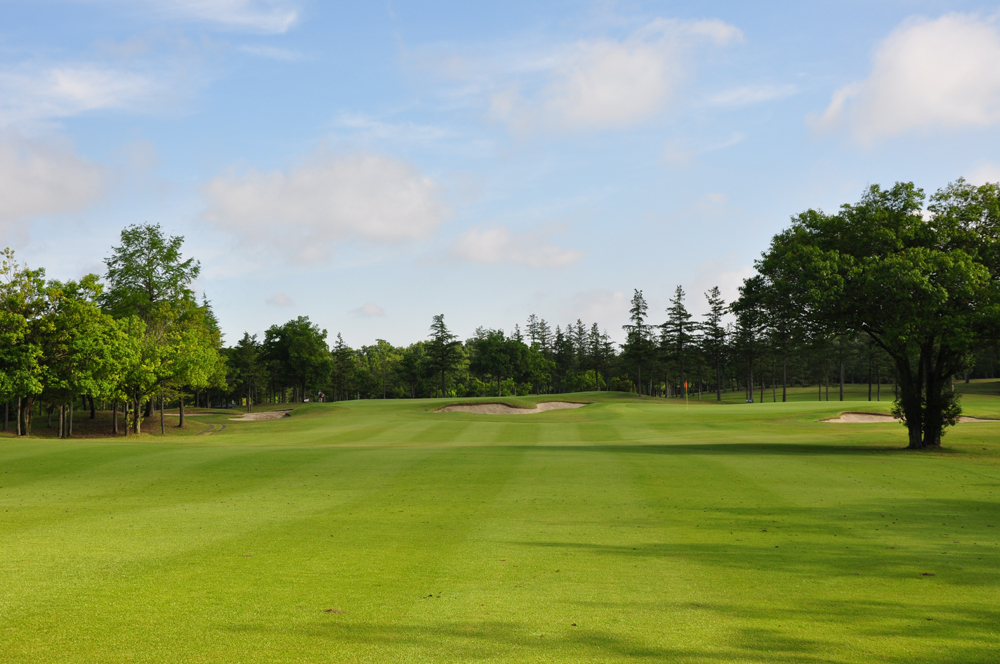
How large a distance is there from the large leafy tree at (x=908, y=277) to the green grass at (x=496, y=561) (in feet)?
21.9

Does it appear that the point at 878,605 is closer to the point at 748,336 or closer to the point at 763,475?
the point at 763,475

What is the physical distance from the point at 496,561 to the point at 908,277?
21.4 meters

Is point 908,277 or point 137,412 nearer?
point 908,277

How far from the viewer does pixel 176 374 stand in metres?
44.8

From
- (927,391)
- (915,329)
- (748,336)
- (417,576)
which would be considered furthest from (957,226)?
(748,336)

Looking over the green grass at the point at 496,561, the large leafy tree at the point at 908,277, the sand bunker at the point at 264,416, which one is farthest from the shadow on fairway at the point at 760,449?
the sand bunker at the point at 264,416

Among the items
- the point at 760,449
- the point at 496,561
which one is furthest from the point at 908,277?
the point at 496,561

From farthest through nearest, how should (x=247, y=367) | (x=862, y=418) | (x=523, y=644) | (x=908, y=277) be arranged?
1. (x=247, y=367)
2. (x=862, y=418)
3. (x=908, y=277)
4. (x=523, y=644)

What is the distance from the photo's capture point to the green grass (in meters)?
5.85

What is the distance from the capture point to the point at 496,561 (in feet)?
29.7

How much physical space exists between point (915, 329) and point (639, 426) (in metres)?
20.8

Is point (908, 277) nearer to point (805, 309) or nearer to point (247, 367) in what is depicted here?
point (805, 309)

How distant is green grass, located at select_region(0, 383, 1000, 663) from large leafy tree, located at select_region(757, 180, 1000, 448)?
667cm

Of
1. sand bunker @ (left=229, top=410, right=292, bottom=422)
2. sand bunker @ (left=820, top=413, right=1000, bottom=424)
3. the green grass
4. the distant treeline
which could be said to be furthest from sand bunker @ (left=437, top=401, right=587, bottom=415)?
the green grass
